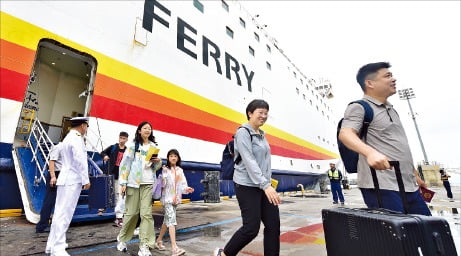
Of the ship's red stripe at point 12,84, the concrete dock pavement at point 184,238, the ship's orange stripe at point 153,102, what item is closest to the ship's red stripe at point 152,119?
the ship's orange stripe at point 153,102

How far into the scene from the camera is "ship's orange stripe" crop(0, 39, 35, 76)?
385 centimetres

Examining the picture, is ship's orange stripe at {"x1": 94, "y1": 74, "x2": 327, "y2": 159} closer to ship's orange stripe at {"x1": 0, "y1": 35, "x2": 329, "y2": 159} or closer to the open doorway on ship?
ship's orange stripe at {"x1": 0, "y1": 35, "x2": 329, "y2": 159}

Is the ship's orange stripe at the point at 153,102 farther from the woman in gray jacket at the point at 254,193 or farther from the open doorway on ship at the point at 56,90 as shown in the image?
the woman in gray jacket at the point at 254,193

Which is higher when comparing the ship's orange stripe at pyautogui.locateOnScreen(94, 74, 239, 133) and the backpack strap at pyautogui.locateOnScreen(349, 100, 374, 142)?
the ship's orange stripe at pyautogui.locateOnScreen(94, 74, 239, 133)

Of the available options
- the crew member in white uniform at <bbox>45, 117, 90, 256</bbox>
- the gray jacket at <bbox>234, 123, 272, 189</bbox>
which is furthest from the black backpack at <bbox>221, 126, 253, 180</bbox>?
the crew member in white uniform at <bbox>45, 117, 90, 256</bbox>

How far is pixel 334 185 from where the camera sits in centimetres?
813

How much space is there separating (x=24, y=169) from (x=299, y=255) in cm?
444

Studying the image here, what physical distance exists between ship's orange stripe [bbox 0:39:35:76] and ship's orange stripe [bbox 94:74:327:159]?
3.70ft

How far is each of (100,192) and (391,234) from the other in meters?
3.53

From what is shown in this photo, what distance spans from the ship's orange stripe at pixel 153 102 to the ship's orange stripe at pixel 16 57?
113cm

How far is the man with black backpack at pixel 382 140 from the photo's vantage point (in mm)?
1404

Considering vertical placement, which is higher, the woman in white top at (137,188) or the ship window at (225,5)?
the ship window at (225,5)

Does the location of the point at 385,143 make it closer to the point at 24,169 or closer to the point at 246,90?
the point at 24,169

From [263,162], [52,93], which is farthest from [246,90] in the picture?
[263,162]
